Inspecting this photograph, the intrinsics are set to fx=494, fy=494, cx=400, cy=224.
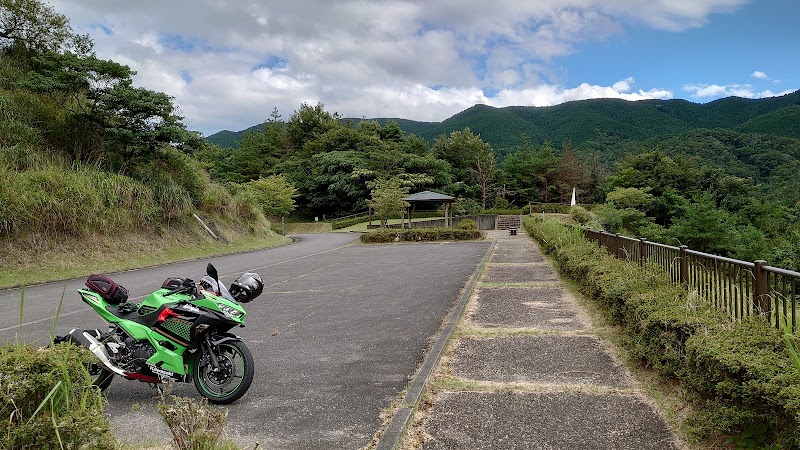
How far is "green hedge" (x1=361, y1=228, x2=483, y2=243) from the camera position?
2342 cm

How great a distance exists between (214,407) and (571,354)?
3.12 metres

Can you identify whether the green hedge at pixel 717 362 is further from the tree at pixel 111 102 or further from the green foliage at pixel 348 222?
the green foliage at pixel 348 222

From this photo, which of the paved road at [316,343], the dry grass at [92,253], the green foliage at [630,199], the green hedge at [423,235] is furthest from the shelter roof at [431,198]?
the green foliage at [630,199]

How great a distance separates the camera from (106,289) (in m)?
3.65

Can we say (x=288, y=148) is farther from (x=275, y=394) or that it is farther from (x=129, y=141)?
(x=275, y=394)

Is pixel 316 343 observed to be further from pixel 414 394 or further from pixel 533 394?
pixel 533 394

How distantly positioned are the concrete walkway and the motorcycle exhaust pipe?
7.04ft

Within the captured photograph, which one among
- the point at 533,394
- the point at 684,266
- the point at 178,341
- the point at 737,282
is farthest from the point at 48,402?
the point at 684,266

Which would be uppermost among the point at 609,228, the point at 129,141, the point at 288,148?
the point at 288,148

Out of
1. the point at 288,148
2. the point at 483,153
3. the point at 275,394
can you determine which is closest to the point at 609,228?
the point at 483,153

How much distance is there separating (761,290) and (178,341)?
4.02 meters

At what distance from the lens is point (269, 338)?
18.5 ft

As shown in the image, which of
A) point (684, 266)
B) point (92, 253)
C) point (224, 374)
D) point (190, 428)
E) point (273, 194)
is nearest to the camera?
point (190, 428)

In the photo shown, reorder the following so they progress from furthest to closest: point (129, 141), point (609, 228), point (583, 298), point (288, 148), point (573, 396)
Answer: point (288, 148)
point (609, 228)
point (129, 141)
point (583, 298)
point (573, 396)
